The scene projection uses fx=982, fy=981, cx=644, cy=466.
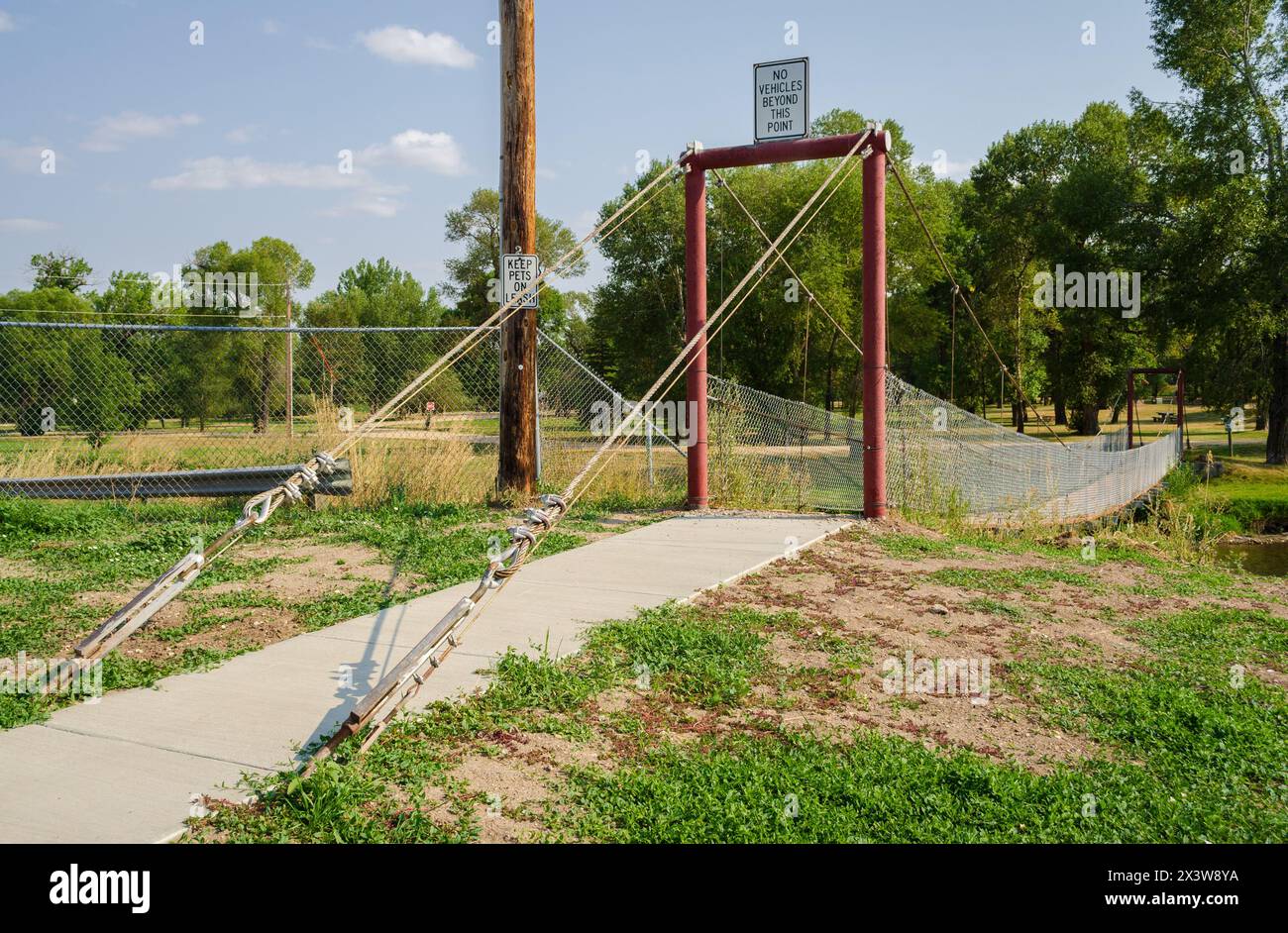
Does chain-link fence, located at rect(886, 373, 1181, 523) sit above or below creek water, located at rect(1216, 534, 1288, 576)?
above

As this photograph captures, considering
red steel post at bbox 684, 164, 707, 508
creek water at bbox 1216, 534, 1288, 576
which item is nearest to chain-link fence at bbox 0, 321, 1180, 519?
red steel post at bbox 684, 164, 707, 508

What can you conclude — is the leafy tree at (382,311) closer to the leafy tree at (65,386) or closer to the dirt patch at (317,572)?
the leafy tree at (65,386)

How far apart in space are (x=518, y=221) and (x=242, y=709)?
7442mm

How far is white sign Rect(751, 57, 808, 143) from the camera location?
34.0 feet

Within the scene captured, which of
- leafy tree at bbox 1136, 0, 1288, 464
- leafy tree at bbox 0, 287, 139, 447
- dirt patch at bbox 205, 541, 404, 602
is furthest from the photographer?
leafy tree at bbox 1136, 0, 1288, 464

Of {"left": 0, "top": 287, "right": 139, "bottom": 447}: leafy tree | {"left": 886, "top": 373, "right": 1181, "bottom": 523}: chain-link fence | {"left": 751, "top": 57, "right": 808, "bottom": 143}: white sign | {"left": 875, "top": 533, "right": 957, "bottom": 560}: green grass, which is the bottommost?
{"left": 875, "top": 533, "right": 957, "bottom": 560}: green grass

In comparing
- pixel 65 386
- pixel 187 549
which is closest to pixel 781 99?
pixel 187 549

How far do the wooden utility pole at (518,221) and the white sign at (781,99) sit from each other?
254 cm

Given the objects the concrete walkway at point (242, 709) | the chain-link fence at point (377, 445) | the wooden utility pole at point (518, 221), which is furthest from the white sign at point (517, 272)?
the concrete walkway at point (242, 709)

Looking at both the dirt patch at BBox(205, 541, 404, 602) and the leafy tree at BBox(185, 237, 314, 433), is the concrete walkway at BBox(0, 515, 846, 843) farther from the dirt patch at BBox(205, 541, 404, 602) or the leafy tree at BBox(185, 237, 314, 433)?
the leafy tree at BBox(185, 237, 314, 433)

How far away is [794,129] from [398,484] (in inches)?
232

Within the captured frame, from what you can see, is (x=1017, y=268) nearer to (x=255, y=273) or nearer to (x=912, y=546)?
(x=255, y=273)

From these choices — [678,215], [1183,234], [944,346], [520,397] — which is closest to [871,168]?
[520,397]

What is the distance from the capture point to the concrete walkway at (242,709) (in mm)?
3617
